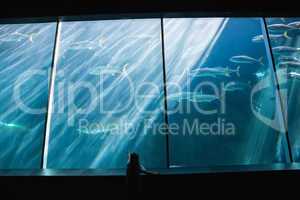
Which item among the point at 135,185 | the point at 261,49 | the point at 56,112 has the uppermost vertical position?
the point at 261,49

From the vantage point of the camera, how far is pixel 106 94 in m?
41.5

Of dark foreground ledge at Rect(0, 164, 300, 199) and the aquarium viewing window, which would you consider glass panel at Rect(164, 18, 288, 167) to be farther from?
dark foreground ledge at Rect(0, 164, 300, 199)

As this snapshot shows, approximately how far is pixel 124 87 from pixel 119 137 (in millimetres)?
6944

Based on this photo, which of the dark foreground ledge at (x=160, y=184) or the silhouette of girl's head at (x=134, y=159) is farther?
the dark foreground ledge at (x=160, y=184)

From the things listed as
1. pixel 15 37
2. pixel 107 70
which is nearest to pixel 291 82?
pixel 107 70

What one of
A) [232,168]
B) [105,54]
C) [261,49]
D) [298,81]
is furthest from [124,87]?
[232,168]

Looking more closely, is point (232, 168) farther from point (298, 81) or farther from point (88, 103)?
point (88, 103)

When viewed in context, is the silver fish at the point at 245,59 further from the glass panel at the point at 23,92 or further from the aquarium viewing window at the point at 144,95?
the glass panel at the point at 23,92

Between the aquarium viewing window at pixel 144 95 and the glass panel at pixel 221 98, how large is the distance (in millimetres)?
134

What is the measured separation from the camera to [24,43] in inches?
1586

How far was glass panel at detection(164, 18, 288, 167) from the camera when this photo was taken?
105 ft

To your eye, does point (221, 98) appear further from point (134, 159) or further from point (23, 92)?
point (134, 159)

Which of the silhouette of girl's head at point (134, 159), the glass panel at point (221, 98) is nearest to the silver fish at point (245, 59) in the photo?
the glass panel at point (221, 98)

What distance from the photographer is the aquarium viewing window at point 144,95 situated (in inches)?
1297
